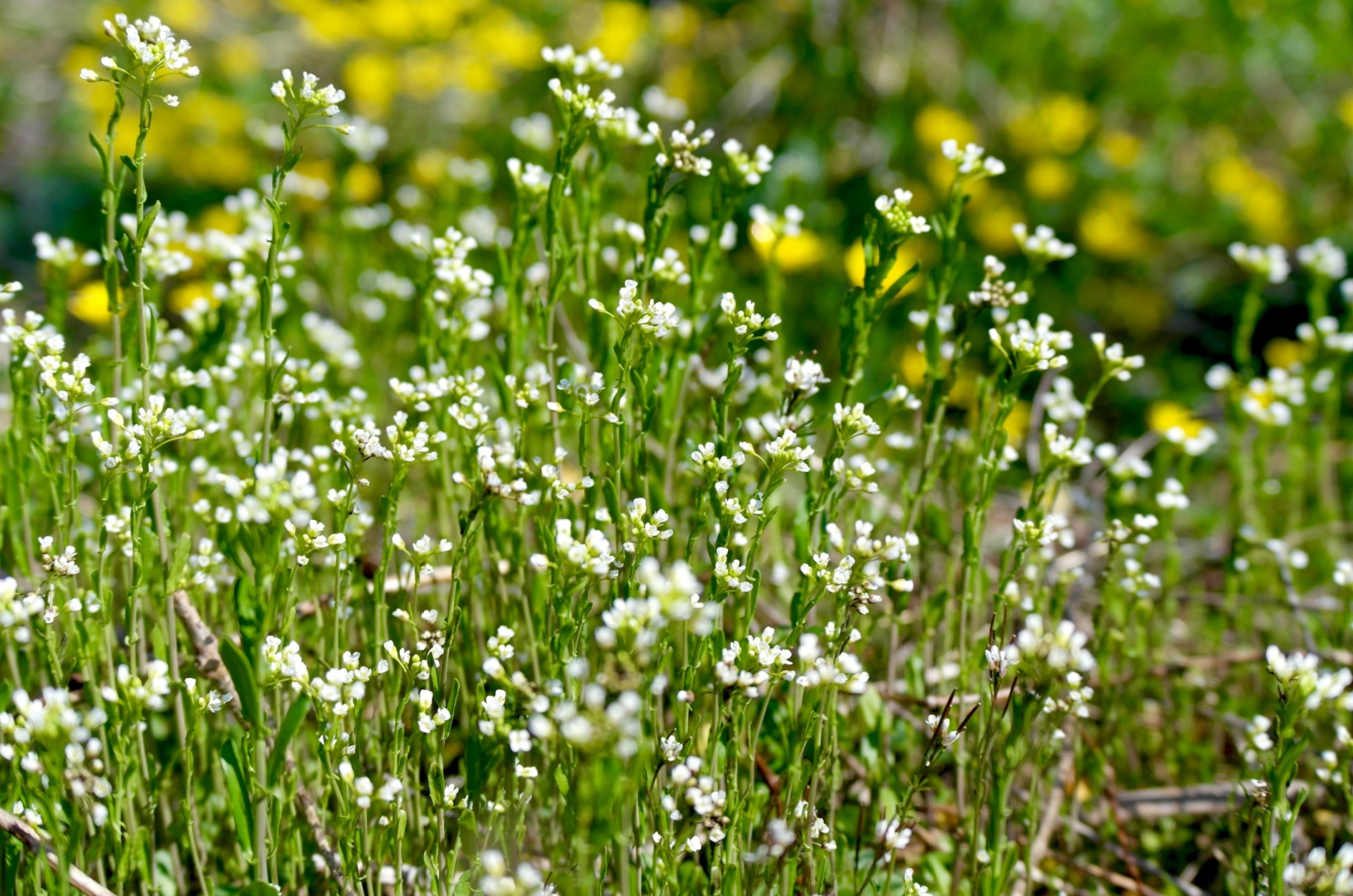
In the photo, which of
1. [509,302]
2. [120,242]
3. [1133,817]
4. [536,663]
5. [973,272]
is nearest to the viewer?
[120,242]

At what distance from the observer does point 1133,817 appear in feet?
6.64

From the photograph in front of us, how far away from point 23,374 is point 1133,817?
6.60ft

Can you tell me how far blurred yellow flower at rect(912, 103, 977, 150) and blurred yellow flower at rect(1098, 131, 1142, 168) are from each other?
1.77 feet

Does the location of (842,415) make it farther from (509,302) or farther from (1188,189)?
(1188,189)

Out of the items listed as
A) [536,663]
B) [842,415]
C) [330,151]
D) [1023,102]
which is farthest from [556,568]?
[1023,102]

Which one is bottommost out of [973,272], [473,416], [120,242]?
[473,416]

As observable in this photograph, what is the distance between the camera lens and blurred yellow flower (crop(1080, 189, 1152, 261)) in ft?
13.9

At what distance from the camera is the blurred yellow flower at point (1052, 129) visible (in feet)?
14.4

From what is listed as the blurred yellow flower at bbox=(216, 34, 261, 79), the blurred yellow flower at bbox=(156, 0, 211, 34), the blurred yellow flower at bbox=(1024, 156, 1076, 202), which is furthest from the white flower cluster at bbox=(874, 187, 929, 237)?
the blurred yellow flower at bbox=(156, 0, 211, 34)

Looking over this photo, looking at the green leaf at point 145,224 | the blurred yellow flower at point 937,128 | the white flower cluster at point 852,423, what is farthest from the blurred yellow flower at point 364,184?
the white flower cluster at point 852,423

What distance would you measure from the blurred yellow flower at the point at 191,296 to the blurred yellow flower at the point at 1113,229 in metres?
3.09

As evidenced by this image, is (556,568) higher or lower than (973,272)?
lower

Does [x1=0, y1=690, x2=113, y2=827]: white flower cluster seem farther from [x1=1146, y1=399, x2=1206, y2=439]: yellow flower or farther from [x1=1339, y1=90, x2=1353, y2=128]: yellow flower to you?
[x1=1339, y1=90, x2=1353, y2=128]: yellow flower

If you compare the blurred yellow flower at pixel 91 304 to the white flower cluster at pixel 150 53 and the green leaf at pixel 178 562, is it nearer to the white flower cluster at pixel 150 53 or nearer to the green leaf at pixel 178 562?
the white flower cluster at pixel 150 53
